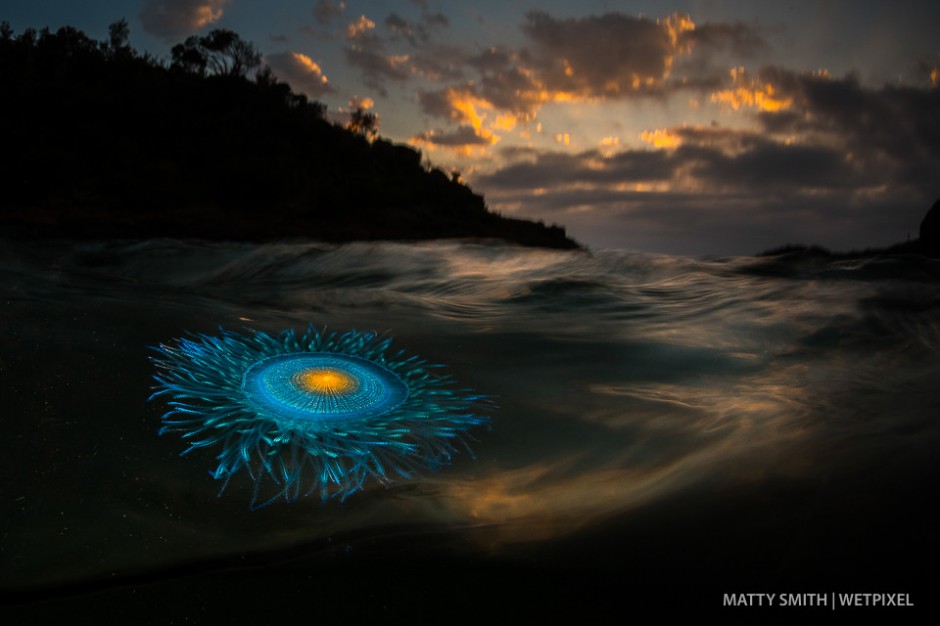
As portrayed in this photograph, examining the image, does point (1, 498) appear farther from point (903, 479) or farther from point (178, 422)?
point (903, 479)

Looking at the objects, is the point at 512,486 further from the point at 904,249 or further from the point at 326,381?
the point at 904,249

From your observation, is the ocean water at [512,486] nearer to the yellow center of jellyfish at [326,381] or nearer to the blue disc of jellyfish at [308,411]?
the blue disc of jellyfish at [308,411]

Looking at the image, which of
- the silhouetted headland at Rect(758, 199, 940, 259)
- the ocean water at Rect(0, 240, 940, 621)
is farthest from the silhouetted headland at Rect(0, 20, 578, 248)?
the ocean water at Rect(0, 240, 940, 621)

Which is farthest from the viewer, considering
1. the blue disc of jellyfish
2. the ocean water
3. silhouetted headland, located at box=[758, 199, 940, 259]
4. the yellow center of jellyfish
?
silhouetted headland, located at box=[758, 199, 940, 259]

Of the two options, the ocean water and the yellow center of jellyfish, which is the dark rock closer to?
the ocean water

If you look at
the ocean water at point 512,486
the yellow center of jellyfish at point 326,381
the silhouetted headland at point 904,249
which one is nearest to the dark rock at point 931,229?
the silhouetted headland at point 904,249

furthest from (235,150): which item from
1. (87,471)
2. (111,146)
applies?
(87,471)

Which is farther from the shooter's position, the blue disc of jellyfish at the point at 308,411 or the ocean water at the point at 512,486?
the blue disc of jellyfish at the point at 308,411
